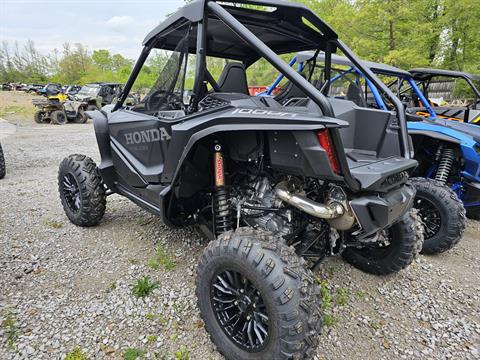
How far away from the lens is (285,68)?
1879mm

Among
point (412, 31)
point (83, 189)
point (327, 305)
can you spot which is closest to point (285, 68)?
point (327, 305)

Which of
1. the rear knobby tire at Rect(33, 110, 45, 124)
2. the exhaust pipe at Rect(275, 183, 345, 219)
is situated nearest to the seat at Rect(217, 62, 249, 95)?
the exhaust pipe at Rect(275, 183, 345, 219)

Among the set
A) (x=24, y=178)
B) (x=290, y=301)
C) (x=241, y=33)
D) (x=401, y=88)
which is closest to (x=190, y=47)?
(x=241, y=33)

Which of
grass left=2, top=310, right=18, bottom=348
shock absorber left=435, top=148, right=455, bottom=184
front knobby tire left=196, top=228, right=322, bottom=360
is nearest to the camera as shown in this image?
front knobby tire left=196, top=228, right=322, bottom=360

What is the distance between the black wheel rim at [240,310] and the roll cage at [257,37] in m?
0.95

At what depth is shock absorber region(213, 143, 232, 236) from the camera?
2.23 m

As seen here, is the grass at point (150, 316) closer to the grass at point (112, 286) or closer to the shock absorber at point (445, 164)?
the grass at point (112, 286)

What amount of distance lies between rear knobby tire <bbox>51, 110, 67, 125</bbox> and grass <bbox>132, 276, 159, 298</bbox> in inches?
677

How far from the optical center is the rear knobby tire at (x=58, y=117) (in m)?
16.8

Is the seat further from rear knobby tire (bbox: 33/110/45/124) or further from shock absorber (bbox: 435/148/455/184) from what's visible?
rear knobby tire (bbox: 33/110/45/124)

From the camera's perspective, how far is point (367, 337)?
2326mm

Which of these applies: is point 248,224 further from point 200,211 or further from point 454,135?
point 454,135

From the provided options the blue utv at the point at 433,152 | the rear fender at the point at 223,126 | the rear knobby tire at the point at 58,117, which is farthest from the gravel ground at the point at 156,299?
the rear knobby tire at the point at 58,117

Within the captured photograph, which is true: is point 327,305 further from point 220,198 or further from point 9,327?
point 9,327
